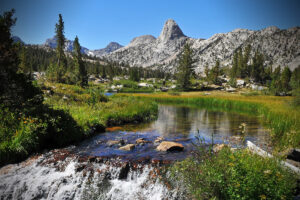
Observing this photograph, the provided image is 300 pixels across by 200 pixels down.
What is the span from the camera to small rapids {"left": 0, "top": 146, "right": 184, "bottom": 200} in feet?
20.8

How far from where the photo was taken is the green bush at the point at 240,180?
4.43 m

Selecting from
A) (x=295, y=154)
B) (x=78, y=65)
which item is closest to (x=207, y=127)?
(x=295, y=154)

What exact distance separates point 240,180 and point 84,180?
570 cm

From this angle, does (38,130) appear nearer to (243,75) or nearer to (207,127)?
(207,127)

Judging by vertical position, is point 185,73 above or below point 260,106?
above

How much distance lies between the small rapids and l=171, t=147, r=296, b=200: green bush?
42.4 inches

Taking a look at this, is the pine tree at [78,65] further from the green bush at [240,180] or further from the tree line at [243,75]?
the green bush at [240,180]

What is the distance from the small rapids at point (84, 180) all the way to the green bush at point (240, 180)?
3.53 ft

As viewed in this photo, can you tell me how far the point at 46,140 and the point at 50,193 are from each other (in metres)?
4.26

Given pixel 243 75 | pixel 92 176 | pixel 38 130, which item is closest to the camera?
pixel 92 176

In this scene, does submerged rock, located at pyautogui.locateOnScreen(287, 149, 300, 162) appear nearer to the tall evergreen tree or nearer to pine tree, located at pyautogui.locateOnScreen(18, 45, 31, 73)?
the tall evergreen tree

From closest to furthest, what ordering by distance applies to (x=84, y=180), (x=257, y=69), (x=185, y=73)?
(x=84, y=180)
(x=185, y=73)
(x=257, y=69)

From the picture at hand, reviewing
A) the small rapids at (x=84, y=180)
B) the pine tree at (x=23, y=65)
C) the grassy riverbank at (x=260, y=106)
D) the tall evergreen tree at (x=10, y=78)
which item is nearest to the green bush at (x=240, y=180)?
the small rapids at (x=84, y=180)

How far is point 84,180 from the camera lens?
6.95 meters
